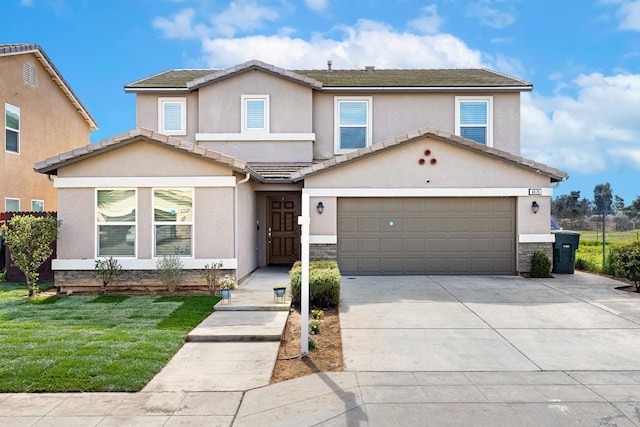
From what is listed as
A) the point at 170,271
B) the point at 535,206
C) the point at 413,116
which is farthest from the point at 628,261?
the point at 170,271

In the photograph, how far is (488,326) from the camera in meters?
8.12

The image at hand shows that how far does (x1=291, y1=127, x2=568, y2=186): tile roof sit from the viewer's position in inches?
511

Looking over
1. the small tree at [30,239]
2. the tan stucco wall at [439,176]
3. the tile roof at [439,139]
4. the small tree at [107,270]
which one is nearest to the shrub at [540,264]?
the tan stucco wall at [439,176]

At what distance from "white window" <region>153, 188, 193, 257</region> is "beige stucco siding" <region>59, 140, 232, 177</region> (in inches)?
19.9

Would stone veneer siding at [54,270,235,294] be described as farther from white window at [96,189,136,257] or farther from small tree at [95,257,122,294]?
white window at [96,189,136,257]

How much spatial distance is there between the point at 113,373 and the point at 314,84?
11806 millimetres

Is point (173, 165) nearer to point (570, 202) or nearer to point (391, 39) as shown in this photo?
point (391, 39)

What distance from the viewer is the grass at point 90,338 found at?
5.55 metres

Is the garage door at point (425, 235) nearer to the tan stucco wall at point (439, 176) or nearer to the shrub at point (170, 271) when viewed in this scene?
the tan stucco wall at point (439, 176)

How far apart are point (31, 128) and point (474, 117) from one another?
16992 millimetres

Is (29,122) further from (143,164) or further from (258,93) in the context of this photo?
(143,164)

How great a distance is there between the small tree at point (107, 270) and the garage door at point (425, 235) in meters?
6.01

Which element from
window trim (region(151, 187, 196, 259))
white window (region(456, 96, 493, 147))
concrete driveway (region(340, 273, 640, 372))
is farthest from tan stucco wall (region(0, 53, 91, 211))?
white window (region(456, 96, 493, 147))

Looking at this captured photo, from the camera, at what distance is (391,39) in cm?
1582
